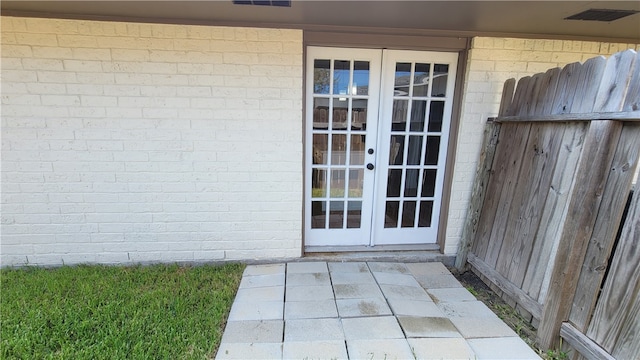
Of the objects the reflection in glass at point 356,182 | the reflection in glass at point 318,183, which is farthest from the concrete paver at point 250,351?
the reflection in glass at point 356,182

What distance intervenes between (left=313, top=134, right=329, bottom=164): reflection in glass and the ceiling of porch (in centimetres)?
95

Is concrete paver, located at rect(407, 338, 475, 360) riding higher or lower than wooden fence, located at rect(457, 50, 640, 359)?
lower

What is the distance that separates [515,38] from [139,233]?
386 cm

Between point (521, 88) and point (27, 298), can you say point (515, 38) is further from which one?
point (27, 298)

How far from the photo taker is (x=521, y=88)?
7.88ft

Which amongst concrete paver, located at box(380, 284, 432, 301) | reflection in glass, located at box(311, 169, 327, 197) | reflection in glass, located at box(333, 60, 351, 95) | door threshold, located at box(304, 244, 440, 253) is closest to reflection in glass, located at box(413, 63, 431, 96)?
reflection in glass, located at box(333, 60, 351, 95)

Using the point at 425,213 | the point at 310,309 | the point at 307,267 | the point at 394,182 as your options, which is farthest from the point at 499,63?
the point at 310,309

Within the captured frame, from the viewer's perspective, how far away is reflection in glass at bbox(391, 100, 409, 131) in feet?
9.30

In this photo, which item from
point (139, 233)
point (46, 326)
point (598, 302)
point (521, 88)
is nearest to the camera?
point (598, 302)

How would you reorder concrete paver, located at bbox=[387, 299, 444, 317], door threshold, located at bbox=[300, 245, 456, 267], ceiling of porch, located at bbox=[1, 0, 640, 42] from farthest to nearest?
door threshold, located at bbox=[300, 245, 456, 267] < concrete paver, located at bbox=[387, 299, 444, 317] < ceiling of porch, located at bbox=[1, 0, 640, 42]

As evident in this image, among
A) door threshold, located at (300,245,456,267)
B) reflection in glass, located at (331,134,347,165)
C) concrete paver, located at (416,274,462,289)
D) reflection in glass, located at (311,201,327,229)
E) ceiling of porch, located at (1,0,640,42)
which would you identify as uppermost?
ceiling of porch, located at (1,0,640,42)

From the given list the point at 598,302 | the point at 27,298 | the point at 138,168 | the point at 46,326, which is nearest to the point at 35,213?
the point at 27,298

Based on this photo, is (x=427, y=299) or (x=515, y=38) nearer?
(x=427, y=299)

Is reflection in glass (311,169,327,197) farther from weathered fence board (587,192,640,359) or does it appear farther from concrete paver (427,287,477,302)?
weathered fence board (587,192,640,359)
